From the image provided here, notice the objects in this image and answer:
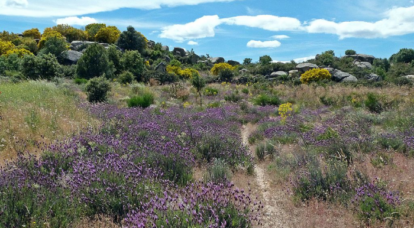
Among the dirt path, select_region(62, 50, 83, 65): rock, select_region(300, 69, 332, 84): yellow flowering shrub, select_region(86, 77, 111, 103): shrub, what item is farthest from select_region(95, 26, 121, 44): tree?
the dirt path

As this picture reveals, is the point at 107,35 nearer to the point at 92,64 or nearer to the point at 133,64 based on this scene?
the point at 133,64

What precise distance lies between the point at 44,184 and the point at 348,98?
47.9ft

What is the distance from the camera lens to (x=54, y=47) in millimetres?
33750

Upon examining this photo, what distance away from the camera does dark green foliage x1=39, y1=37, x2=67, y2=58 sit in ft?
111

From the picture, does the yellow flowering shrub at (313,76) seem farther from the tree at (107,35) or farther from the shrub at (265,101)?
the tree at (107,35)

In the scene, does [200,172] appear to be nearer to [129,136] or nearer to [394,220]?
[129,136]

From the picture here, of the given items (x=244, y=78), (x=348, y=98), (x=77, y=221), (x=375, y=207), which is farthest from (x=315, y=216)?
(x=244, y=78)

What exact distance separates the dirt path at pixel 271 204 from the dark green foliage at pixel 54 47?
33.4 metres

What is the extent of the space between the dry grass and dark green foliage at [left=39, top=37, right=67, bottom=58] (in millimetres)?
27349

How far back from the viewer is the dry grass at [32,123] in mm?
5836

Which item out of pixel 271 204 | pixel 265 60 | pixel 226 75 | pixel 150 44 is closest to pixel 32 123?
pixel 271 204

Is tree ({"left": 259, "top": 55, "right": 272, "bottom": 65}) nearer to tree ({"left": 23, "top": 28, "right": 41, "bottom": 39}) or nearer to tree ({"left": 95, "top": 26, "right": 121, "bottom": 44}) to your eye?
tree ({"left": 95, "top": 26, "right": 121, "bottom": 44})

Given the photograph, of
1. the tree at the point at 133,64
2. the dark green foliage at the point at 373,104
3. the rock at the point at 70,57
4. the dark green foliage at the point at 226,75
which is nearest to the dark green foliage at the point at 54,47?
the rock at the point at 70,57

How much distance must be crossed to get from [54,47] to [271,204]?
35.6 m
